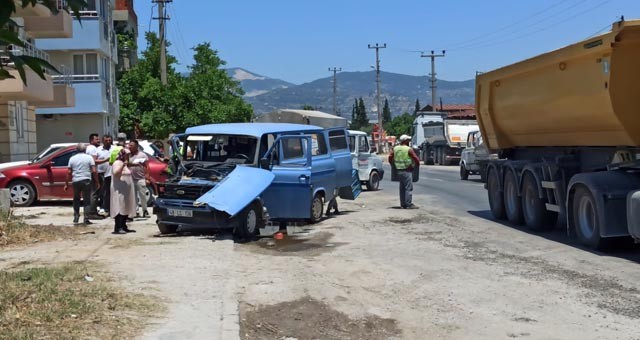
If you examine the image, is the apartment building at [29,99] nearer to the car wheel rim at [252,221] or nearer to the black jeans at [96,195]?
the black jeans at [96,195]

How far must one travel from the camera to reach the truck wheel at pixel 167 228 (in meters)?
12.9

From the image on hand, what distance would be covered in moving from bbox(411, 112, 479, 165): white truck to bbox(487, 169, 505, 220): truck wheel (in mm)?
26736

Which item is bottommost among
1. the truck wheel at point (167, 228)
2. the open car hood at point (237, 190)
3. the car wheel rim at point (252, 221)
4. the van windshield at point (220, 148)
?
the truck wheel at point (167, 228)

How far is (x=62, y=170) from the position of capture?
18516 mm

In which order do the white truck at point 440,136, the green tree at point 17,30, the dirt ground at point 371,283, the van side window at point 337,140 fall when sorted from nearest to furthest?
the green tree at point 17,30, the dirt ground at point 371,283, the van side window at point 337,140, the white truck at point 440,136

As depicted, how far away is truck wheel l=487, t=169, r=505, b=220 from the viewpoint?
51.4ft

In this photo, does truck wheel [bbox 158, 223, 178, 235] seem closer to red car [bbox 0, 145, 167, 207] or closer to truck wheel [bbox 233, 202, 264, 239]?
truck wheel [bbox 233, 202, 264, 239]

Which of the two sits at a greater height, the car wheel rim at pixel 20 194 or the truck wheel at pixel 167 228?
the car wheel rim at pixel 20 194

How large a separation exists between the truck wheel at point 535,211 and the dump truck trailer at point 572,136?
0.06 ft

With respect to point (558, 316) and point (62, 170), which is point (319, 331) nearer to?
point (558, 316)

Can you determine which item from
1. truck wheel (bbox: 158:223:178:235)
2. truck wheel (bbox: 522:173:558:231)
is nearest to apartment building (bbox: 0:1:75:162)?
truck wheel (bbox: 158:223:178:235)

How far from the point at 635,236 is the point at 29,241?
916cm

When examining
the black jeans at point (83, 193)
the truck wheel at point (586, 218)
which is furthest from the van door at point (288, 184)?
the truck wheel at point (586, 218)

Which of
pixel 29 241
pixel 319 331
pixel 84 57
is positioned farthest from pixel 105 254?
pixel 84 57
